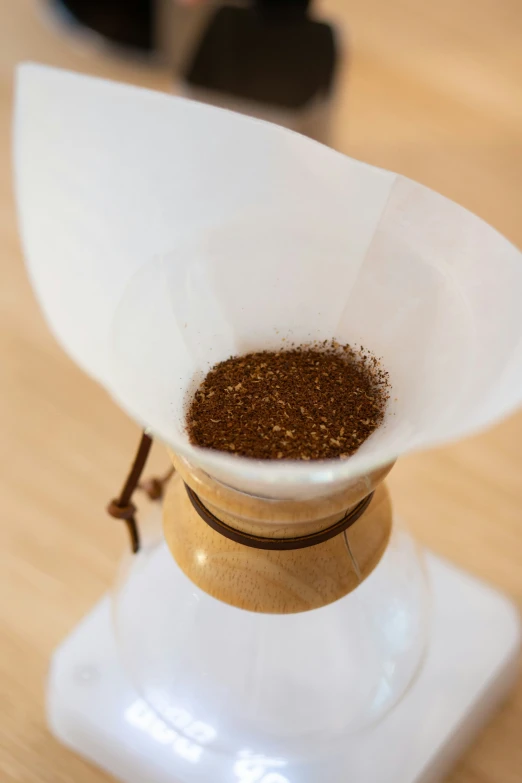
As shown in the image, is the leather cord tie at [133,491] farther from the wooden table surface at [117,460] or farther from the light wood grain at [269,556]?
the wooden table surface at [117,460]

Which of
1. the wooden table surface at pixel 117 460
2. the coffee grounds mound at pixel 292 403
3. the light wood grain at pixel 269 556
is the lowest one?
the wooden table surface at pixel 117 460

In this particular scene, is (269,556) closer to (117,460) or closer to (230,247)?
(230,247)

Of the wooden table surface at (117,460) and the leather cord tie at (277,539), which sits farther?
the wooden table surface at (117,460)

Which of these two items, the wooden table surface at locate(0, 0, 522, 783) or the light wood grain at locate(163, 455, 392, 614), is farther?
the wooden table surface at locate(0, 0, 522, 783)

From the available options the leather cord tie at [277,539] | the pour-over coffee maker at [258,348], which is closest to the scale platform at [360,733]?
the pour-over coffee maker at [258,348]

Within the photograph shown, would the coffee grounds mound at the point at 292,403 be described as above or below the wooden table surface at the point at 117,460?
above

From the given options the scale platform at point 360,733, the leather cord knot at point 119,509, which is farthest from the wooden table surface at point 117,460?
the leather cord knot at point 119,509

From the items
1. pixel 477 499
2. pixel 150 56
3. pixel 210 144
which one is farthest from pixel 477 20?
pixel 210 144

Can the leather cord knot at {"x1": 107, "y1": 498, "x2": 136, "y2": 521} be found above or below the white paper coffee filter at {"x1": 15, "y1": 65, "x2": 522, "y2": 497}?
below

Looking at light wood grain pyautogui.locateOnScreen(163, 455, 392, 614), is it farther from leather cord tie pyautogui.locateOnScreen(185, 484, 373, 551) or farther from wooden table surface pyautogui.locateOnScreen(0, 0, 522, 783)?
wooden table surface pyautogui.locateOnScreen(0, 0, 522, 783)

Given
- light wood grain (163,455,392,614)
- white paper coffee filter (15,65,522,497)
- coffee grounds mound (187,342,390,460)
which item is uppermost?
white paper coffee filter (15,65,522,497)

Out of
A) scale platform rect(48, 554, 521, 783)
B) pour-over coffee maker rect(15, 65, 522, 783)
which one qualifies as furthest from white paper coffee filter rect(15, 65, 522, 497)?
scale platform rect(48, 554, 521, 783)
